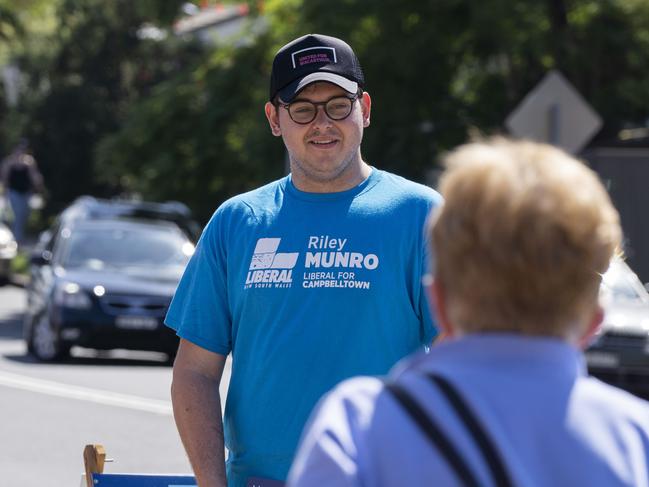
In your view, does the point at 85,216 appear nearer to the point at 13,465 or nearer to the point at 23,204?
the point at 13,465

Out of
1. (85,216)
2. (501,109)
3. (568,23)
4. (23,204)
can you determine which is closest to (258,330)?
(85,216)

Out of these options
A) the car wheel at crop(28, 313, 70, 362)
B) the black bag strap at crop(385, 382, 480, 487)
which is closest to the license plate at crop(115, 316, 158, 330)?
the car wheel at crop(28, 313, 70, 362)

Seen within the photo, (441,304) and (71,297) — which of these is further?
(71,297)

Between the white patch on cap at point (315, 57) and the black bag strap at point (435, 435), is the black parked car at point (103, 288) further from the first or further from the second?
the black bag strap at point (435, 435)

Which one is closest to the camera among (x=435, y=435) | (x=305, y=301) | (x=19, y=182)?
(x=435, y=435)

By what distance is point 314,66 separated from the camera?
3.81 meters

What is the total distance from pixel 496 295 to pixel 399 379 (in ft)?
0.53

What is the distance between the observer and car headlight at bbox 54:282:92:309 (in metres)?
15.7

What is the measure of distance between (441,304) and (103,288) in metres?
14.0

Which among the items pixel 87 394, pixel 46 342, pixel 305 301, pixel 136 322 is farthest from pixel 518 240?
pixel 46 342

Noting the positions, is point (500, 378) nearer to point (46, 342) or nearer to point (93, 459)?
point (93, 459)

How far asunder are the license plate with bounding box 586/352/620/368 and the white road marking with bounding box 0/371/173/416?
3.57 meters

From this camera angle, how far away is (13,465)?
954 centimetres

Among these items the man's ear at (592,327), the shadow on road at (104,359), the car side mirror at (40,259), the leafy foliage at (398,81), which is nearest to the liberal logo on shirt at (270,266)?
the man's ear at (592,327)
